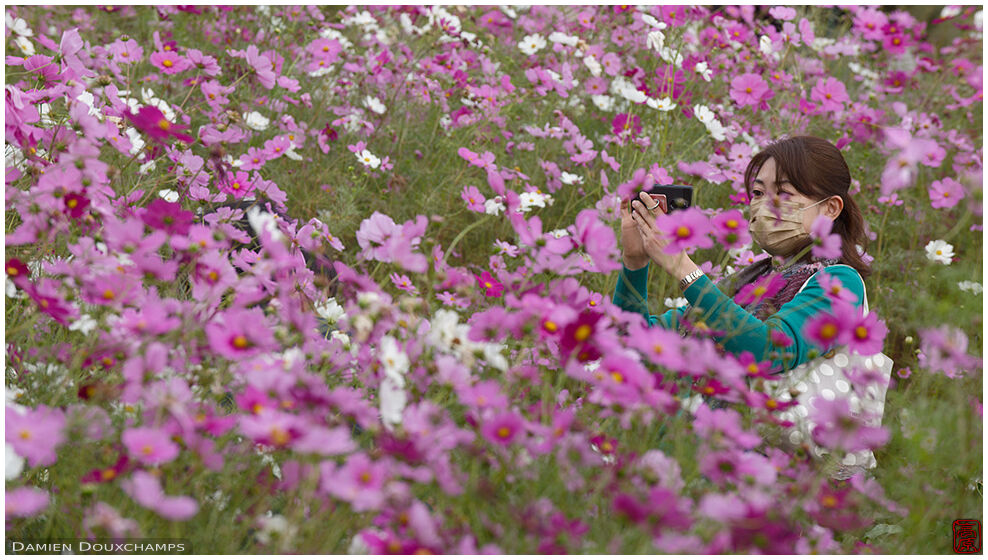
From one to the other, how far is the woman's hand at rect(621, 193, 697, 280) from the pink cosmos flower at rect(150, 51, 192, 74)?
1201 millimetres

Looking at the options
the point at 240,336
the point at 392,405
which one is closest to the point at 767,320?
the point at 392,405

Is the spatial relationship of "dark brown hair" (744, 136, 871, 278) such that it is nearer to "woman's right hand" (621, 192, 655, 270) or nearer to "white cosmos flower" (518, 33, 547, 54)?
"woman's right hand" (621, 192, 655, 270)

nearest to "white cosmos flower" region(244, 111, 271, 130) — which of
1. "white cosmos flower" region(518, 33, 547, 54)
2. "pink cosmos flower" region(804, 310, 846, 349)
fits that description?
"white cosmos flower" region(518, 33, 547, 54)

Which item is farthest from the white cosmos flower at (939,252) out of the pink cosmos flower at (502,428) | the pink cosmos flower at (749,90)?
the pink cosmos flower at (502,428)

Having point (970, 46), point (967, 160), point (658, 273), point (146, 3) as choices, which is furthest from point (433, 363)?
point (970, 46)

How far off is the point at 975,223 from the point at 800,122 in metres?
0.75

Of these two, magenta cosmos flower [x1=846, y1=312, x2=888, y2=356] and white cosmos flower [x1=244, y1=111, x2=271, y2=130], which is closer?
magenta cosmos flower [x1=846, y1=312, x2=888, y2=356]

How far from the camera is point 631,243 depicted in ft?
5.91

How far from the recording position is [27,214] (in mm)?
1219

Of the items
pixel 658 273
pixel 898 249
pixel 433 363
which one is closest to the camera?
pixel 433 363

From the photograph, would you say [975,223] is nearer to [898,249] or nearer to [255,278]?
[898,249]

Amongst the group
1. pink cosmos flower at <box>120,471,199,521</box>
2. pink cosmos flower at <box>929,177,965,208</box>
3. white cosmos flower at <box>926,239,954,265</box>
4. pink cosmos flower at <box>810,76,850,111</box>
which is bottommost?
white cosmos flower at <box>926,239,954,265</box>

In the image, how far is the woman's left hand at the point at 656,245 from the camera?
61.4 inches

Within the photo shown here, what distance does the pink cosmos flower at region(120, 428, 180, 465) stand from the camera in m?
0.84
